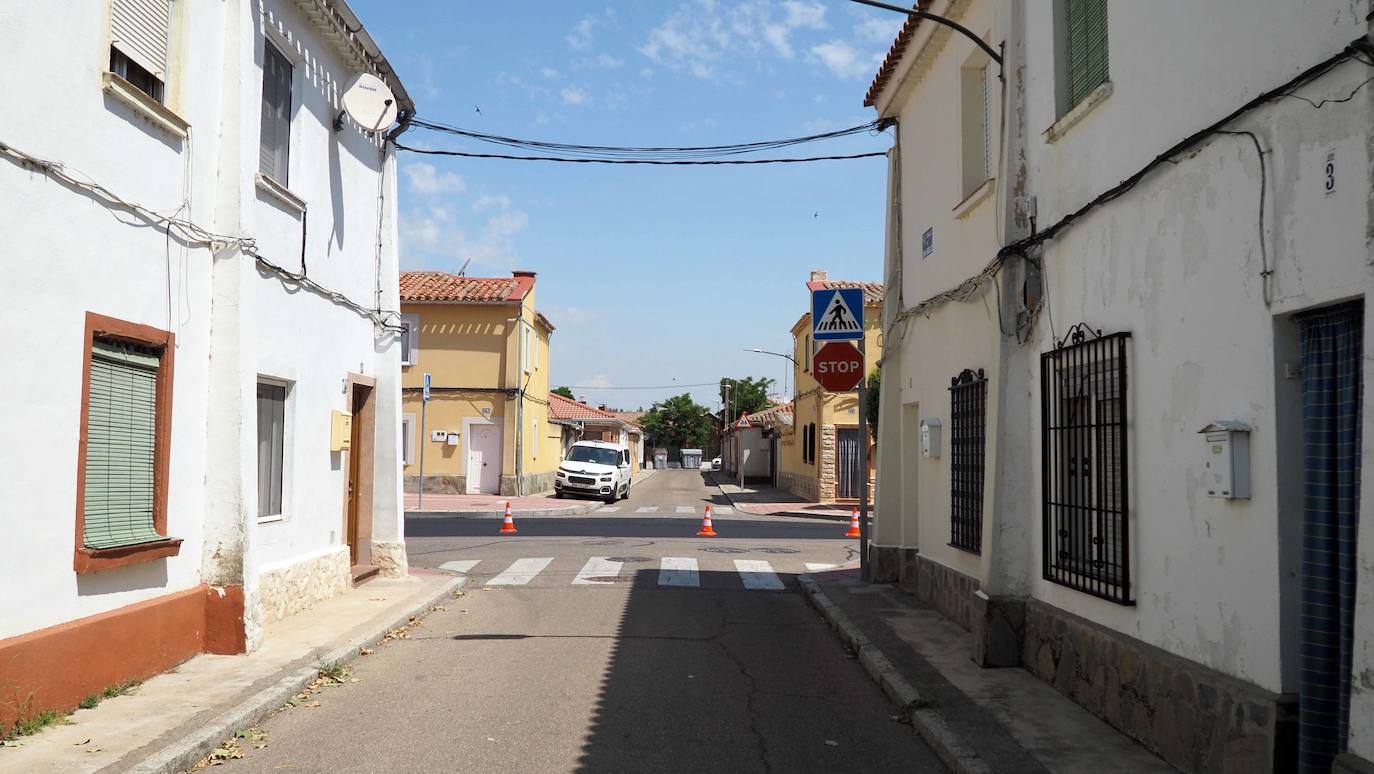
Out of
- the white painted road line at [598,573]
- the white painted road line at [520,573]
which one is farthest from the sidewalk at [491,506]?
the white painted road line at [598,573]

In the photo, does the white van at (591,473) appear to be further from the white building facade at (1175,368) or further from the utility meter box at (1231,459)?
the utility meter box at (1231,459)

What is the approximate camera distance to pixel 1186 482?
Answer: 5.69 metres

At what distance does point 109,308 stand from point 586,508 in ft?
76.0

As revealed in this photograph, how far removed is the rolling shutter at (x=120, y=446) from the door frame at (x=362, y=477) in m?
5.28

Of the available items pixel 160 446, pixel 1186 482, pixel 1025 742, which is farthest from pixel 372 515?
pixel 1186 482

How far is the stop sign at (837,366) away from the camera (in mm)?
12656

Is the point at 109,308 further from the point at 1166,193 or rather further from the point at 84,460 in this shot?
the point at 1166,193

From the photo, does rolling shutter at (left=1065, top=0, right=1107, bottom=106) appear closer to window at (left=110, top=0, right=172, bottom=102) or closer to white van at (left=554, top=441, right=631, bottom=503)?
window at (left=110, top=0, right=172, bottom=102)

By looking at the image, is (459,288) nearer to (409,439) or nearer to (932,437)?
(409,439)

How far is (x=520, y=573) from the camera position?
14438 mm

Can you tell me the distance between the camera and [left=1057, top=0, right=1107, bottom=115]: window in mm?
7160

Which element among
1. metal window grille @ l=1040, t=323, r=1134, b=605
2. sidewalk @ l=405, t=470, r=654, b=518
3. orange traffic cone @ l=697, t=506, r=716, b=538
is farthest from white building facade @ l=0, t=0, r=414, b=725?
sidewalk @ l=405, t=470, r=654, b=518

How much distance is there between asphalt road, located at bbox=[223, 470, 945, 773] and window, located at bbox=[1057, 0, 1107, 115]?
4.50 metres

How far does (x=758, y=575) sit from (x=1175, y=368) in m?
9.46
